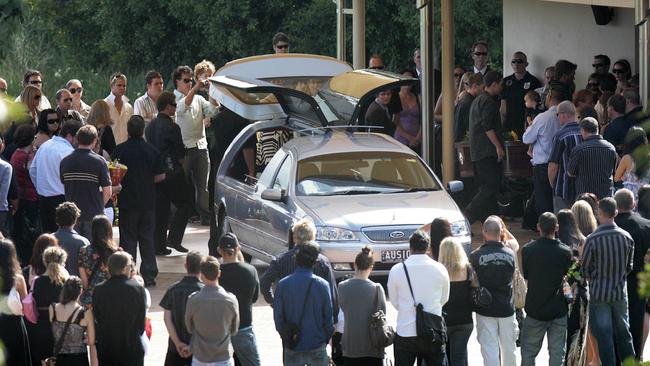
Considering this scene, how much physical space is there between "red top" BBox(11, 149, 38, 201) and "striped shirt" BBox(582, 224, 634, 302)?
19.0ft

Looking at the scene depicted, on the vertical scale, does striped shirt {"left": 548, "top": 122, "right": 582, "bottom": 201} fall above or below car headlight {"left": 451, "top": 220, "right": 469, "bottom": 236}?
above

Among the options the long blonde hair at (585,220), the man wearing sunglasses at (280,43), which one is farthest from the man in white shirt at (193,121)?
the long blonde hair at (585,220)

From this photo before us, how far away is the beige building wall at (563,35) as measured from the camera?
21.8 meters

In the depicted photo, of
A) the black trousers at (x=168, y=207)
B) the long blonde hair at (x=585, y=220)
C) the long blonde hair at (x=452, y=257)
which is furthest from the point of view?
the black trousers at (x=168, y=207)

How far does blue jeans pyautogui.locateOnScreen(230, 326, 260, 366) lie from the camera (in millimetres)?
8625

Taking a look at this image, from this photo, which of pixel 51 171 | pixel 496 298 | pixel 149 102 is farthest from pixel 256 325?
pixel 149 102

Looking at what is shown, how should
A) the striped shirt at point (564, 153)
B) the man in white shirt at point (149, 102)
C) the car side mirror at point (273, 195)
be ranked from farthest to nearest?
1. the man in white shirt at point (149, 102)
2. the striped shirt at point (564, 153)
3. the car side mirror at point (273, 195)

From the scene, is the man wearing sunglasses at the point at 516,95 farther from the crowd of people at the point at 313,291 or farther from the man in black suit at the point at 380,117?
the crowd of people at the point at 313,291

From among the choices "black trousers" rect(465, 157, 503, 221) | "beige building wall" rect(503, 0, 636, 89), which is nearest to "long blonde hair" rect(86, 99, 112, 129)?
"black trousers" rect(465, 157, 503, 221)

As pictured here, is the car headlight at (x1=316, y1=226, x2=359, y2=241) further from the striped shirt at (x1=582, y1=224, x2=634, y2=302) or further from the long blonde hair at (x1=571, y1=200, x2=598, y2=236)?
the striped shirt at (x1=582, y1=224, x2=634, y2=302)

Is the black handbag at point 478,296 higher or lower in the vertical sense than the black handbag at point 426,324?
A: higher

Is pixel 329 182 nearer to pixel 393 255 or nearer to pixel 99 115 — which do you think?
pixel 393 255

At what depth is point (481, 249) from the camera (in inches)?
358

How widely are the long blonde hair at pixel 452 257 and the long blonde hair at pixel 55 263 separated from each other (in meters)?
2.51
